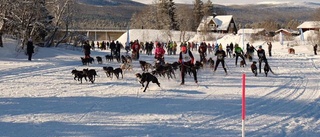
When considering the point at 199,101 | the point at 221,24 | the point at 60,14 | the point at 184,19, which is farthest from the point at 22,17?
the point at 221,24

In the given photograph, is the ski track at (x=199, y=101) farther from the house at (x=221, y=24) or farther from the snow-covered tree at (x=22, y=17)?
the house at (x=221, y=24)

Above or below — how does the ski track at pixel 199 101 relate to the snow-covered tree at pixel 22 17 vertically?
below

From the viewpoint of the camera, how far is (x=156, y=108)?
11422 mm

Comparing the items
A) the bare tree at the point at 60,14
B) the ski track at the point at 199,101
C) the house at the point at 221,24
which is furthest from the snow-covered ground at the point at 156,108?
the house at the point at 221,24

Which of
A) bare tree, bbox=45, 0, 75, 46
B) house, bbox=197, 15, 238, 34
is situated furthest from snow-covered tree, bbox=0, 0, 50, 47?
house, bbox=197, 15, 238, 34

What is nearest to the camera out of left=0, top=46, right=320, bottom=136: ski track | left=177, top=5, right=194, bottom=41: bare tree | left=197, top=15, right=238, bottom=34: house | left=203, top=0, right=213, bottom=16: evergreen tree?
left=0, top=46, right=320, bottom=136: ski track

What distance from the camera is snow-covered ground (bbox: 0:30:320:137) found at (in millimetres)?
8930

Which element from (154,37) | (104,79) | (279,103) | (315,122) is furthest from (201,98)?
(154,37)

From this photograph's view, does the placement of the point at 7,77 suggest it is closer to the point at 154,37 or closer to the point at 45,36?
the point at 45,36

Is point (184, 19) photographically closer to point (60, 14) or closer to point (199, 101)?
point (60, 14)

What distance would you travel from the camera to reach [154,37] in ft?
289

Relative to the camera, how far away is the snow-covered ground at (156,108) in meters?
8.93

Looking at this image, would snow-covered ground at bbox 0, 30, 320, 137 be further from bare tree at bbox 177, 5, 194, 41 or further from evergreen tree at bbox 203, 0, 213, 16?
evergreen tree at bbox 203, 0, 213, 16

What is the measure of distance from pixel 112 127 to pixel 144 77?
573cm
